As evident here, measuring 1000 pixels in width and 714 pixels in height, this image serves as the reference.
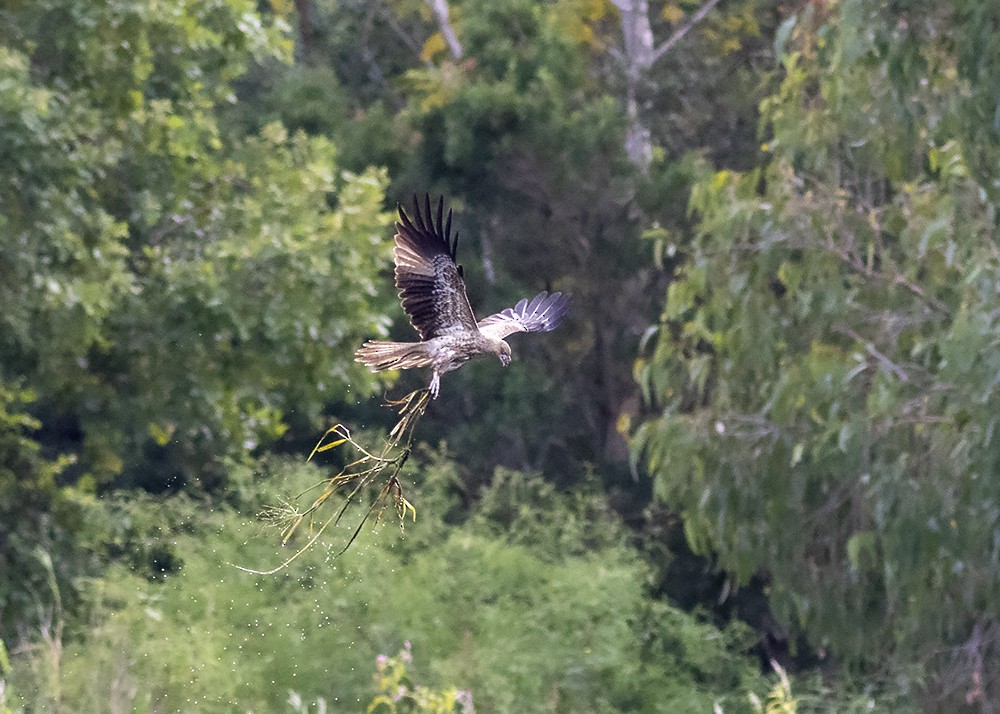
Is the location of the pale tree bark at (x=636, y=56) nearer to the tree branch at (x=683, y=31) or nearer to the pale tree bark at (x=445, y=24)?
the tree branch at (x=683, y=31)

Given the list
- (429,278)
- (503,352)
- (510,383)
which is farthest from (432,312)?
(510,383)

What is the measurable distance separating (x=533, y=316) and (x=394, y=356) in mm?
1412

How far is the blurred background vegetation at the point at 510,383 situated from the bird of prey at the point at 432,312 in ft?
6.30

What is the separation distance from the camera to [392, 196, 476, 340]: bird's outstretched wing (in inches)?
182

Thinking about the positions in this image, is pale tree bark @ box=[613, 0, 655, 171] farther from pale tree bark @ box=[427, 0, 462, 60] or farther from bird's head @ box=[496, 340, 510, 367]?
bird's head @ box=[496, 340, 510, 367]

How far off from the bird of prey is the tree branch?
14.0m

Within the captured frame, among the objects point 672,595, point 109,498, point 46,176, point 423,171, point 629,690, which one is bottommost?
point 672,595

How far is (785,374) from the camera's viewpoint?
945 centimetres

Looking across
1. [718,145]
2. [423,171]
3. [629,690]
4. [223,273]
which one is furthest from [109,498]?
[718,145]

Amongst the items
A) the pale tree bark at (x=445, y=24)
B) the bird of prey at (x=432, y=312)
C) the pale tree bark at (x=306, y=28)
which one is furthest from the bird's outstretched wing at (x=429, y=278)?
the pale tree bark at (x=306, y=28)

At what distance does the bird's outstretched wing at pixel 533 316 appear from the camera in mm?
5362

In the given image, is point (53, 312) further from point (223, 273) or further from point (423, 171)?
point (423, 171)

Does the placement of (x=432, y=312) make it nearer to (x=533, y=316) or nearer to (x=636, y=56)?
(x=533, y=316)

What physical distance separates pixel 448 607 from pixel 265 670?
1.45 m
